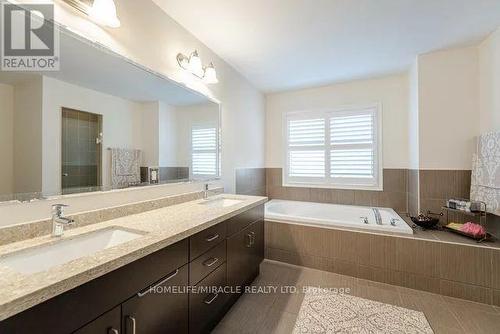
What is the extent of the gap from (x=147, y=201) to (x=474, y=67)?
346 cm

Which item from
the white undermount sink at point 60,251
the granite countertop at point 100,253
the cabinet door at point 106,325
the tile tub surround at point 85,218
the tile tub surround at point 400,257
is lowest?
the tile tub surround at point 400,257

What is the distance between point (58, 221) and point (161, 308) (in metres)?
0.66

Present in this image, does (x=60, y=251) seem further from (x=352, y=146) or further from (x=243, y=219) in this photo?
(x=352, y=146)

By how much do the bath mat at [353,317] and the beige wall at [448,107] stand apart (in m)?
1.61

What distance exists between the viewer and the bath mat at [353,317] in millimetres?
1601

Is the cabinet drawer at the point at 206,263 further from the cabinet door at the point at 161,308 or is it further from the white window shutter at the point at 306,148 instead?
the white window shutter at the point at 306,148

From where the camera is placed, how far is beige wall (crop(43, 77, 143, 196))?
3.85ft

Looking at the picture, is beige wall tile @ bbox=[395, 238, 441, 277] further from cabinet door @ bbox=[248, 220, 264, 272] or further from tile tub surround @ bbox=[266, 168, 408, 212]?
cabinet door @ bbox=[248, 220, 264, 272]

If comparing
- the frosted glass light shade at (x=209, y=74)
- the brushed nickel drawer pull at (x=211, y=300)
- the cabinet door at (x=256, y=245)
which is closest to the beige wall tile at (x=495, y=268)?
the cabinet door at (x=256, y=245)

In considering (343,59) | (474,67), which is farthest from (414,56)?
(343,59)

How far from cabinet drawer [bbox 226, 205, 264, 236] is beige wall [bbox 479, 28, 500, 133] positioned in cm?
232

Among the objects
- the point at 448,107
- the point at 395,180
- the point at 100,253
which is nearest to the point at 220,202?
the point at 100,253

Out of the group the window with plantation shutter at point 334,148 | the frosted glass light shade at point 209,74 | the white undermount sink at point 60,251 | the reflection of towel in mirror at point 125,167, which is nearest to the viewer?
the white undermount sink at point 60,251

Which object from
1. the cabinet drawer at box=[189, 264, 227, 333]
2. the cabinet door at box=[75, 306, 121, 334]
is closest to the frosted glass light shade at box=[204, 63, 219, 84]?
the cabinet drawer at box=[189, 264, 227, 333]
